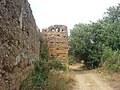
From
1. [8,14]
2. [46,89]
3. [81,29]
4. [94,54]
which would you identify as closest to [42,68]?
[46,89]

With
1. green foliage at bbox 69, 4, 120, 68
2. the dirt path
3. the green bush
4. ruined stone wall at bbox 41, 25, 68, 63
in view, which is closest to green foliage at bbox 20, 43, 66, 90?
the green bush

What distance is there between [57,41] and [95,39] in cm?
664

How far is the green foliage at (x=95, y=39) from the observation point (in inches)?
851

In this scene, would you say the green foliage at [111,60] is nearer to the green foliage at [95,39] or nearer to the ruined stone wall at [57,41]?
the green foliage at [95,39]

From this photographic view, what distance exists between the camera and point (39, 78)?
342 inches

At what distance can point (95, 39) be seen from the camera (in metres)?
23.1

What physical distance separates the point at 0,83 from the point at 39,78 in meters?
4.16

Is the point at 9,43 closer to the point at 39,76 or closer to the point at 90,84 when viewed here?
the point at 39,76

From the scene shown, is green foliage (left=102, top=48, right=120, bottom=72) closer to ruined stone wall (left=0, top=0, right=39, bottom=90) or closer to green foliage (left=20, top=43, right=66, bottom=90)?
green foliage (left=20, top=43, right=66, bottom=90)

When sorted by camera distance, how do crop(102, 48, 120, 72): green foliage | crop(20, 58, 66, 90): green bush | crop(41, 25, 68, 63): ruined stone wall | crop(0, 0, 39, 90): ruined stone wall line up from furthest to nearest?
crop(41, 25, 68, 63): ruined stone wall, crop(102, 48, 120, 72): green foliage, crop(20, 58, 66, 90): green bush, crop(0, 0, 39, 90): ruined stone wall

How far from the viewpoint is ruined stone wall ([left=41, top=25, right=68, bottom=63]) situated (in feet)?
56.4

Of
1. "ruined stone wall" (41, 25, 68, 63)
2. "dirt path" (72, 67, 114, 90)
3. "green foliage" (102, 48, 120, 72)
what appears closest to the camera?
"dirt path" (72, 67, 114, 90)

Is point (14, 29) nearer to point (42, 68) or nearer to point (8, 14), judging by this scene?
point (8, 14)

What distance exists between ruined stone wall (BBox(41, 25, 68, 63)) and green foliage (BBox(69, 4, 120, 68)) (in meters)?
4.90
